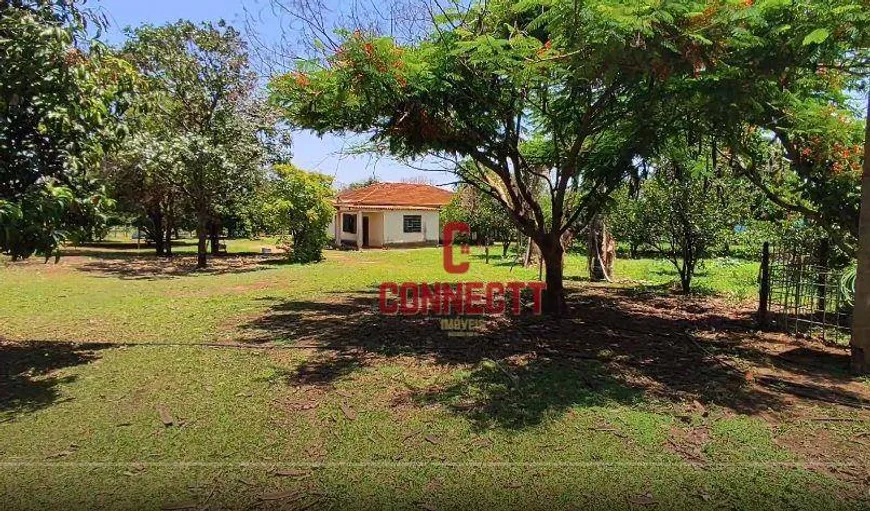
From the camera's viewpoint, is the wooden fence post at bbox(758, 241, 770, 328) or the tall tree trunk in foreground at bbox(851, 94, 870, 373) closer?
the tall tree trunk in foreground at bbox(851, 94, 870, 373)

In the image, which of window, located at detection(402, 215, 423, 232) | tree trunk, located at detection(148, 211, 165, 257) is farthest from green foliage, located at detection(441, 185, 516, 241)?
tree trunk, located at detection(148, 211, 165, 257)

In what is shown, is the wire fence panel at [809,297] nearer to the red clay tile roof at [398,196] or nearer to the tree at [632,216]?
the tree at [632,216]

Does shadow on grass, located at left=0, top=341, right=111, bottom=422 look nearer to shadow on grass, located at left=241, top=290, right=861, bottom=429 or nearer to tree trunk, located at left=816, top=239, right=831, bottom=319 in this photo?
shadow on grass, located at left=241, top=290, right=861, bottom=429

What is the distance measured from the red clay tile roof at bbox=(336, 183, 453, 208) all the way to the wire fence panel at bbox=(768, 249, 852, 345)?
75.0 feet

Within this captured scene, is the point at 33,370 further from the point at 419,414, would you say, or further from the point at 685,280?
the point at 685,280

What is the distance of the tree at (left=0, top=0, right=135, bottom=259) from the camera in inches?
168

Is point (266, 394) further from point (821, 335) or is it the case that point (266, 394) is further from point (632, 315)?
point (821, 335)

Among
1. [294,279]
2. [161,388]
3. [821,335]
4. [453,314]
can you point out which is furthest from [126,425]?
[294,279]

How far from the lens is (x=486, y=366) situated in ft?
18.6

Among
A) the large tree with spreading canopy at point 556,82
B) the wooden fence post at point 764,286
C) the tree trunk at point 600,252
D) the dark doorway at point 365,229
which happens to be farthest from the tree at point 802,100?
the dark doorway at point 365,229

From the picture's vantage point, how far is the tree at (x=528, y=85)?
4.53m

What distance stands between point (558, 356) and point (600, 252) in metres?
9.39

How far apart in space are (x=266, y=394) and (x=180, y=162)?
11.7 m

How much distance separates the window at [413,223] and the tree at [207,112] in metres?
13.0
